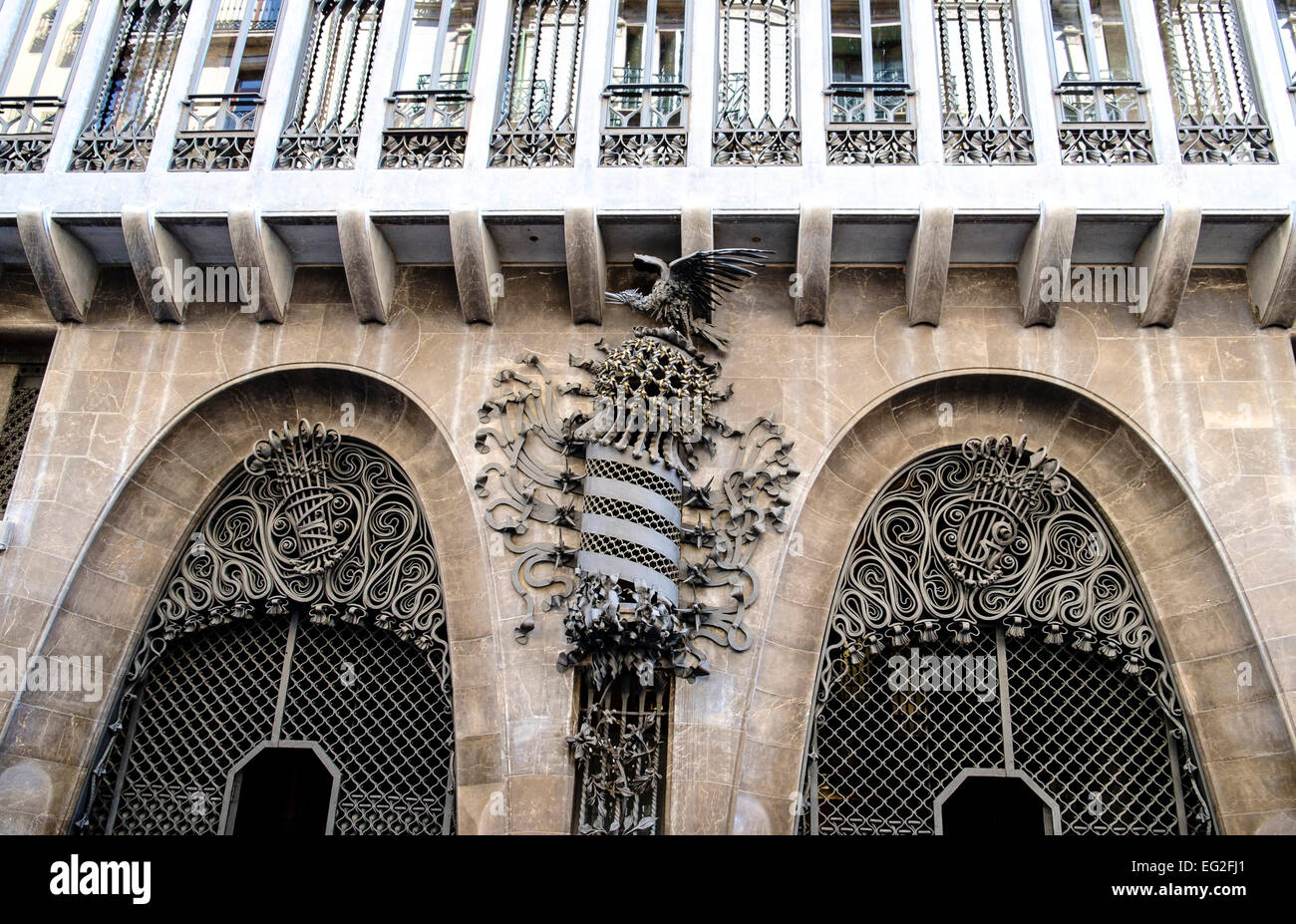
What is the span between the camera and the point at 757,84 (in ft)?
41.1

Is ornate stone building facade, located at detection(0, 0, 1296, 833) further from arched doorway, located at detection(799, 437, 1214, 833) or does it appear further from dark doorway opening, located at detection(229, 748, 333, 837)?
dark doorway opening, located at detection(229, 748, 333, 837)

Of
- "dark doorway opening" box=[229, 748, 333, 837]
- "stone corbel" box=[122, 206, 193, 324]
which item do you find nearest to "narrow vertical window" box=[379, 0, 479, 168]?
"stone corbel" box=[122, 206, 193, 324]

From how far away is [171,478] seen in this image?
480 inches

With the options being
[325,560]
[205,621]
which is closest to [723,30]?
[325,560]

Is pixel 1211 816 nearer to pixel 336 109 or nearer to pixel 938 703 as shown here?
pixel 938 703

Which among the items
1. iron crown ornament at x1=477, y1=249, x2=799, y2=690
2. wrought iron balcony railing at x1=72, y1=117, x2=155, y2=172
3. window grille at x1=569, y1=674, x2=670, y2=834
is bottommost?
window grille at x1=569, y1=674, x2=670, y2=834

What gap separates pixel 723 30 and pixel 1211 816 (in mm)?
8931

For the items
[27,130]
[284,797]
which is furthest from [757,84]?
[284,797]

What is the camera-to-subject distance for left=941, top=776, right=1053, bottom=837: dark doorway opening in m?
13.9

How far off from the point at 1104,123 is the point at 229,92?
347 inches

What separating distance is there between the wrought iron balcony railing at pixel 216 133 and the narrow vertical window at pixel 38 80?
4.42 ft

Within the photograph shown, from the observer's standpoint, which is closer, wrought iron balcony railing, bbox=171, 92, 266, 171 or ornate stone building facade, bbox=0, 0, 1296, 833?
ornate stone building facade, bbox=0, 0, 1296, 833

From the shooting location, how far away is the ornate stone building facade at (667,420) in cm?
1088

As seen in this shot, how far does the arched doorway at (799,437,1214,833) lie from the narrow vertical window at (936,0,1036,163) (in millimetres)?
2853
